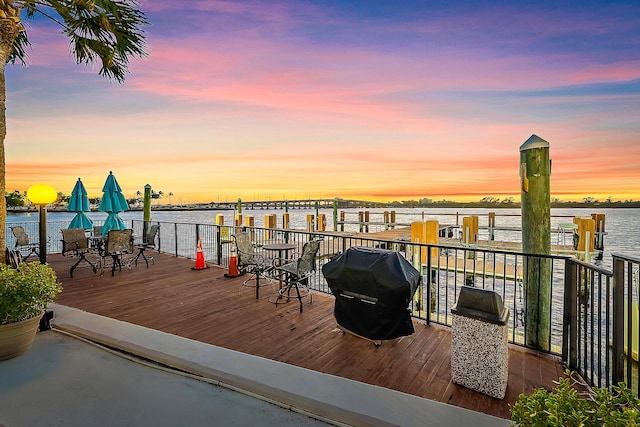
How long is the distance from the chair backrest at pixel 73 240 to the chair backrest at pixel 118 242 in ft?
3.19

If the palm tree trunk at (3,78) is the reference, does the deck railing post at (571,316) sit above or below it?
below

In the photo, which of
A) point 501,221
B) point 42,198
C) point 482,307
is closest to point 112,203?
point 42,198

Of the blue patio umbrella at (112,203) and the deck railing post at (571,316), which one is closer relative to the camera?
the deck railing post at (571,316)

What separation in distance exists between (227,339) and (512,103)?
11561mm

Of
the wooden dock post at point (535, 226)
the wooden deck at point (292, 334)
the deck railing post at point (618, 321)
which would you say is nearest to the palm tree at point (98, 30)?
the wooden deck at point (292, 334)

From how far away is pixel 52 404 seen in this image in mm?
2387

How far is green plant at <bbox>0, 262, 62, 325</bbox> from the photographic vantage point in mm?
2915

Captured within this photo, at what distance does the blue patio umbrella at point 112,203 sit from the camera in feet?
31.7

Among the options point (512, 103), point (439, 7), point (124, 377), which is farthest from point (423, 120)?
point (124, 377)

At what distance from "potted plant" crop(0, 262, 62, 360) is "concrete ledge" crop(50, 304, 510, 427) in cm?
60

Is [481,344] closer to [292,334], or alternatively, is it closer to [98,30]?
[292,334]

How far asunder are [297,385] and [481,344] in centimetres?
165

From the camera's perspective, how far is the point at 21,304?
9.70 feet

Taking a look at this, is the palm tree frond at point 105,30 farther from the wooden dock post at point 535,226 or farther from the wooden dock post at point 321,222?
Result: the wooden dock post at point 321,222
